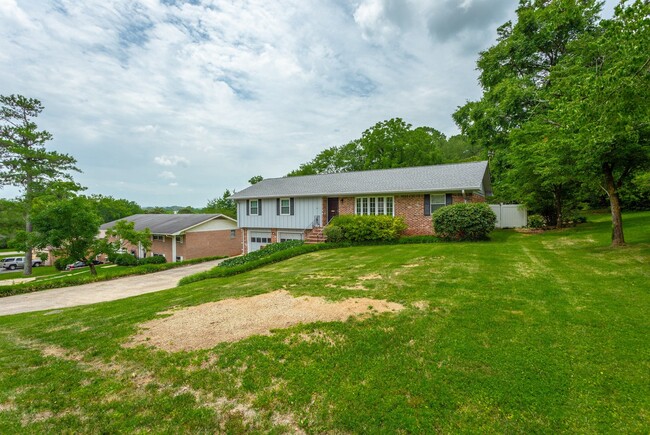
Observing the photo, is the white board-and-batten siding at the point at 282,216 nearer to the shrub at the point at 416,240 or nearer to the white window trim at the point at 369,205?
the white window trim at the point at 369,205

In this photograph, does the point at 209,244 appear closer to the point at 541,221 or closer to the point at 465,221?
the point at 465,221

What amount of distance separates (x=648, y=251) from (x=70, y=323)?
51.6 ft

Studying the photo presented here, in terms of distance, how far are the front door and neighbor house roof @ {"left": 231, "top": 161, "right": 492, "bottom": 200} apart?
687 millimetres

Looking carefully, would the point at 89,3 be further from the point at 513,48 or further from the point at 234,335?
the point at 513,48

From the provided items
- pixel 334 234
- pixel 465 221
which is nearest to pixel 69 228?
pixel 334 234

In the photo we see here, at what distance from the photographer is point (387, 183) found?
17922 millimetres

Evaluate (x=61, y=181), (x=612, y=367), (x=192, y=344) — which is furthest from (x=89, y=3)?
(x=61, y=181)

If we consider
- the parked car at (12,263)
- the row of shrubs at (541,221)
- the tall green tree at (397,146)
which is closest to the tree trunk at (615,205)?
the row of shrubs at (541,221)

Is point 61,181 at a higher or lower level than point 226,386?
higher

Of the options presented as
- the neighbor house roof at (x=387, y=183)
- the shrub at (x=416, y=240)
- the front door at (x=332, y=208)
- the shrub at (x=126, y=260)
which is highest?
the neighbor house roof at (x=387, y=183)

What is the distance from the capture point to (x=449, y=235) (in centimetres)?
1447

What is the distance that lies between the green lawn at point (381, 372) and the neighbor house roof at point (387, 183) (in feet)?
33.8

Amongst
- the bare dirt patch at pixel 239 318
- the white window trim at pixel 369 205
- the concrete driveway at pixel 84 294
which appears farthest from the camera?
the white window trim at pixel 369 205

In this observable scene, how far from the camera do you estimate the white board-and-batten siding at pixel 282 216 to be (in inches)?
757
